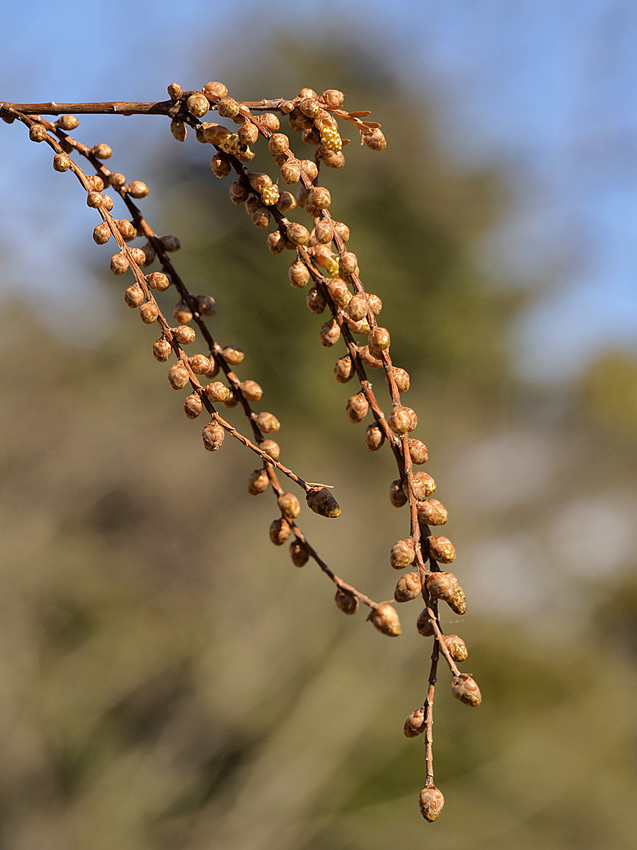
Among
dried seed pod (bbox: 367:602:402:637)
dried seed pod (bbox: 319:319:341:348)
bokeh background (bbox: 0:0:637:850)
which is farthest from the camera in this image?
bokeh background (bbox: 0:0:637:850)

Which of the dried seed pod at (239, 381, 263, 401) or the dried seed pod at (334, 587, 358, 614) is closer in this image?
the dried seed pod at (334, 587, 358, 614)

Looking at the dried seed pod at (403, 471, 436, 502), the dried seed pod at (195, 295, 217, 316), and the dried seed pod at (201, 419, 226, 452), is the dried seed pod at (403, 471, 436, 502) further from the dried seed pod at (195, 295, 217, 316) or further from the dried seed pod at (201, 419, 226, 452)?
the dried seed pod at (195, 295, 217, 316)

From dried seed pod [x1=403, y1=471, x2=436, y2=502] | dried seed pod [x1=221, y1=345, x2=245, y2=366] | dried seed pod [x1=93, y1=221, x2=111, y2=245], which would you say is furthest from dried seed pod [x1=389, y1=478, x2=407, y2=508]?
dried seed pod [x1=93, y1=221, x2=111, y2=245]

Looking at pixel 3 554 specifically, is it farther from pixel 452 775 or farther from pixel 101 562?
pixel 452 775

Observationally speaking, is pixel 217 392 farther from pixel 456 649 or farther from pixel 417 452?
pixel 456 649

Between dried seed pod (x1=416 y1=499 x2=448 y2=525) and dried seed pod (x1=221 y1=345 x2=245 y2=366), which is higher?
dried seed pod (x1=221 y1=345 x2=245 y2=366)

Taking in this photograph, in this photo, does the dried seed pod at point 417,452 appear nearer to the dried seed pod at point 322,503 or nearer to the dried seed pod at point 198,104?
the dried seed pod at point 322,503

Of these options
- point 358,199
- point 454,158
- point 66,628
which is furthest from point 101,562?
point 454,158
